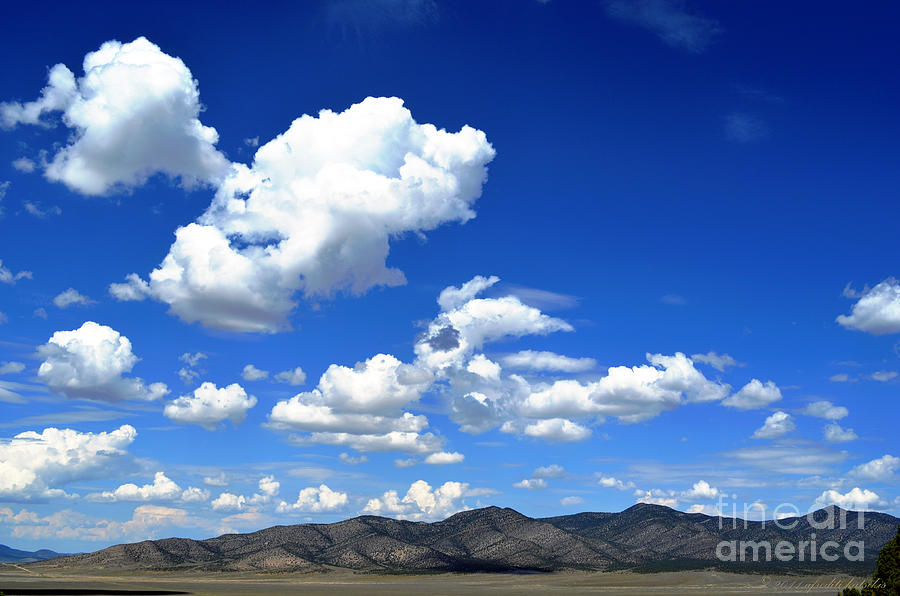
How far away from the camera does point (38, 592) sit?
19575 centimetres

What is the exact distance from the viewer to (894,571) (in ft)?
197

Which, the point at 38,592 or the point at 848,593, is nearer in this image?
the point at 848,593

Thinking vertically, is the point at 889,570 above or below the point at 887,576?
above

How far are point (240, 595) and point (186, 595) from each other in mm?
12757

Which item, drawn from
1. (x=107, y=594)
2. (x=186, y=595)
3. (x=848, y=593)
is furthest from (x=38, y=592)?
(x=848, y=593)

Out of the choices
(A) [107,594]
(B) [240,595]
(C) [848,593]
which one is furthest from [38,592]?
(C) [848,593]

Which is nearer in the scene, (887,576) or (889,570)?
(887,576)

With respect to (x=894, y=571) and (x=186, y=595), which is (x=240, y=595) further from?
(x=894, y=571)

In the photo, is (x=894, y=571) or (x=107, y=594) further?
(x=107, y=594)

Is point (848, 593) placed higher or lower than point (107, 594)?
higher

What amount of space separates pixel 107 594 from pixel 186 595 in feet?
60.9

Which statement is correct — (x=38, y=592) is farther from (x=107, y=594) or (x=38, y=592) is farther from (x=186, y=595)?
(x=186, y=595)

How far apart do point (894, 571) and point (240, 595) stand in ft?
556

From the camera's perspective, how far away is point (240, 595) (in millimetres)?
198500
